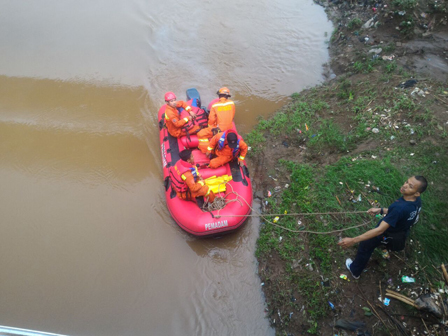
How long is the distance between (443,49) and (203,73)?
4.99 m

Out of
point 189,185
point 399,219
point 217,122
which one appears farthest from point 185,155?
point 399,219

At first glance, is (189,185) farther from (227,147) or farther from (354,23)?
(354,23)

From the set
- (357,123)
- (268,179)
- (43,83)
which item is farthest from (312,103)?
(43,83)

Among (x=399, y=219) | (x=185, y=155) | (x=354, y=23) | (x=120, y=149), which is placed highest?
(x=354, y=23)

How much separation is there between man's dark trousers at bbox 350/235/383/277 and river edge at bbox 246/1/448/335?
19 cm

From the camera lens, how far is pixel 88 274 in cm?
404

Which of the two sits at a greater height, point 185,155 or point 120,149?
point 185,155

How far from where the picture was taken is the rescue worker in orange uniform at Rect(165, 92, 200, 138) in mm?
4766

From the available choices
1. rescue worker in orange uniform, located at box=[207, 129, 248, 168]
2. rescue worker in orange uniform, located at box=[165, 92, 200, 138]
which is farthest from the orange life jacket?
rescue worker in orange uniform, located at box=[165, 92, 200, 138]

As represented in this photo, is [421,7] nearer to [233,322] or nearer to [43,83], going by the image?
[233,322]

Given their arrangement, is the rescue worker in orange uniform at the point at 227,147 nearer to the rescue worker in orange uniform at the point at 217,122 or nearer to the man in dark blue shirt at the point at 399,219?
the rescue worker in orange uniform at the point at 217,122

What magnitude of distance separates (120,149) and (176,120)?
55.6 inches

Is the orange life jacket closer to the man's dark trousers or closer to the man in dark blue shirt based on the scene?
the man in dark blue shirt

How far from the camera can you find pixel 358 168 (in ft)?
14.2
